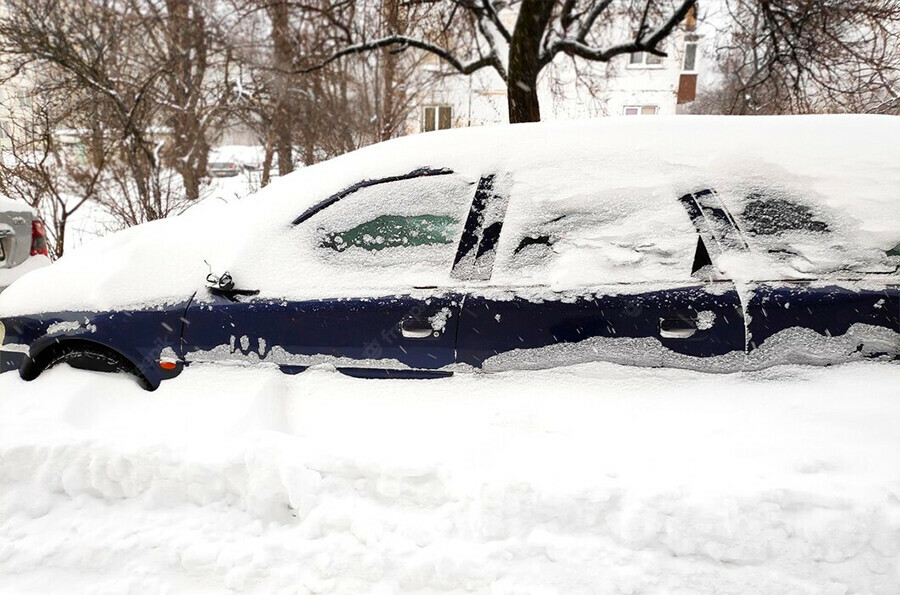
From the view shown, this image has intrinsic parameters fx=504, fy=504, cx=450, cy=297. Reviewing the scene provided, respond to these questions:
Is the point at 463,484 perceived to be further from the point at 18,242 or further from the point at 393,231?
the point at 18,242

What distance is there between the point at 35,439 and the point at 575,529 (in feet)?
8.32

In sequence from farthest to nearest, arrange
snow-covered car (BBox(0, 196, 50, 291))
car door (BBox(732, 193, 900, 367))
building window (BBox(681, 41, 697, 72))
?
building window (BBox(681, 41, 697, 72)) → snow-covered car (BBox(0, 196, 50, 291)) → car door (BBox(732, 193, 900, 367))

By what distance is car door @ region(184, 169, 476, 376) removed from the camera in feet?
8.08

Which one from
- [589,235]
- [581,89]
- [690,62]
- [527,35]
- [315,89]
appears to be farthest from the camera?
[690,62]

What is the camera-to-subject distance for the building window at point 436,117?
14609 mm

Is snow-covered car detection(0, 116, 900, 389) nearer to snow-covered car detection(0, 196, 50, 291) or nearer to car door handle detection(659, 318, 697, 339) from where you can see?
car door handle detection(659, 318, 697, 339)

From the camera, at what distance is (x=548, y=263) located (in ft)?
7.88

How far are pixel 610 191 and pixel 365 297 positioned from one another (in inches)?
50.8

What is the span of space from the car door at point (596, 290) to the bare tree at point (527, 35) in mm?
6543

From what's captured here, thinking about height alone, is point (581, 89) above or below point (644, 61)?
below

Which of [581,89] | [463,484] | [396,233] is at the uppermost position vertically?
[581,89]

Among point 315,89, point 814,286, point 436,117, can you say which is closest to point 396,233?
point 814,286

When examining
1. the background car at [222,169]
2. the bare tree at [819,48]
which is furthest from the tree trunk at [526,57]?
the background car at [222,169]

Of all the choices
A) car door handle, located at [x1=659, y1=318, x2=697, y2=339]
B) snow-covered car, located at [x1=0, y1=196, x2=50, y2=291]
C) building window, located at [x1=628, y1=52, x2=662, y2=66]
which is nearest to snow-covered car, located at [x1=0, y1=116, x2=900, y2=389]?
car door handle, located at [x1=659, y1=318, x2=697, y2=339]
